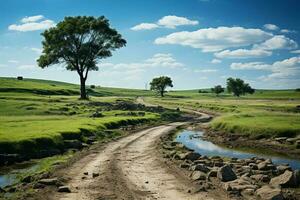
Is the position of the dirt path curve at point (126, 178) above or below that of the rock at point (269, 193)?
below

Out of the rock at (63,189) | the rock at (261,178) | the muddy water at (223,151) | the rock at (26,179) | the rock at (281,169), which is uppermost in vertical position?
the rock at (281,169)

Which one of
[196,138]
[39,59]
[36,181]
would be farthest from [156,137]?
[39,59]

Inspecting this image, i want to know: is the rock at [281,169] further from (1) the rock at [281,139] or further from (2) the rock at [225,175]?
(1) the rock at [281,139]

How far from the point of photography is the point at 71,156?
126ft

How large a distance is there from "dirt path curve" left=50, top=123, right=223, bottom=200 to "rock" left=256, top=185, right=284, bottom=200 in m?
2.95

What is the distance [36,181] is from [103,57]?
81.1 metres

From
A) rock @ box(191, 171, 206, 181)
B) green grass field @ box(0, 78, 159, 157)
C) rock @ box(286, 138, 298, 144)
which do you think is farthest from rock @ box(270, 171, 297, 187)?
green grass field @ box(0, 78, 159, 157)

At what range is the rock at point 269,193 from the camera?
21.9 metres

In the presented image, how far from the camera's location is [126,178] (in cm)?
2805

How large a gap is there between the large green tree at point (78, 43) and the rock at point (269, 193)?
82072 mm

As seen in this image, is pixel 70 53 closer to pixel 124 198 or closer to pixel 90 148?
pixel 90 148

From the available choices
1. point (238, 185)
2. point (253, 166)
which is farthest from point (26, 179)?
point (253, 166)

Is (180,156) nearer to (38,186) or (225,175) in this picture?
(225,175)

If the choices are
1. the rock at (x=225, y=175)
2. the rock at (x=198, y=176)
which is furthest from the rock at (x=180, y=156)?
the rock at (x=225, y=175)
